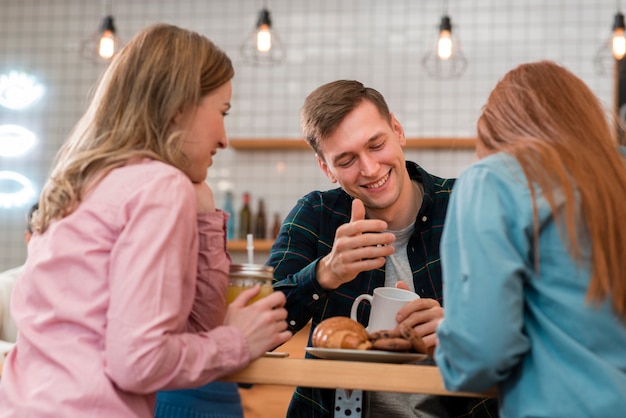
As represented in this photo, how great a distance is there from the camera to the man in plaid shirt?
1.80 meters

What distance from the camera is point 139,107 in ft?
4.31

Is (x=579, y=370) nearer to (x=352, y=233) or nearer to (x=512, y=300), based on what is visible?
(x=512, y=300)

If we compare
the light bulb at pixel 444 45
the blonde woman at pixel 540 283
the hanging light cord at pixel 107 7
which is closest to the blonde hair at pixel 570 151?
the blonde woman at pixel 540 283

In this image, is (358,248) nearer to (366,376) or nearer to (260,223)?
(366,376)

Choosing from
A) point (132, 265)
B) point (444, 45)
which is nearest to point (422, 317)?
point (132, 265)

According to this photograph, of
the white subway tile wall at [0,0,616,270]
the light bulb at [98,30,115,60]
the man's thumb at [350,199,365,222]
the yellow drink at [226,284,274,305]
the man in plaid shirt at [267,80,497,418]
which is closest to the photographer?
the yellow drink at [226,284,274,305]

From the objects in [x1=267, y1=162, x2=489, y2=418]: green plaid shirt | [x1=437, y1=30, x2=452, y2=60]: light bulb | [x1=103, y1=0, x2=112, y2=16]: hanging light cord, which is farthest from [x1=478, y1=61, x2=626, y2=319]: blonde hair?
[x1=103, y1=0, x2=112, y2=16]: hanging light cord

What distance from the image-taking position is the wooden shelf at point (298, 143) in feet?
15.6

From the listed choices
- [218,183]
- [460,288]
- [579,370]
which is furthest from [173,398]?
[218,183]

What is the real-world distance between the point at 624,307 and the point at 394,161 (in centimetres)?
94

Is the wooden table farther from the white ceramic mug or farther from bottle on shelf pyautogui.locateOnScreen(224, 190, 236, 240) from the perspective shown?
bottle on shelf pyautogui.locateOnScreen(224, 190, 236, 240)

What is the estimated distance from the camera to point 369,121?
200 cm

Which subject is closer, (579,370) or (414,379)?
(579,370)

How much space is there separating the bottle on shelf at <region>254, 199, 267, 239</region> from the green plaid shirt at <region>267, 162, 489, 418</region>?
288cm
